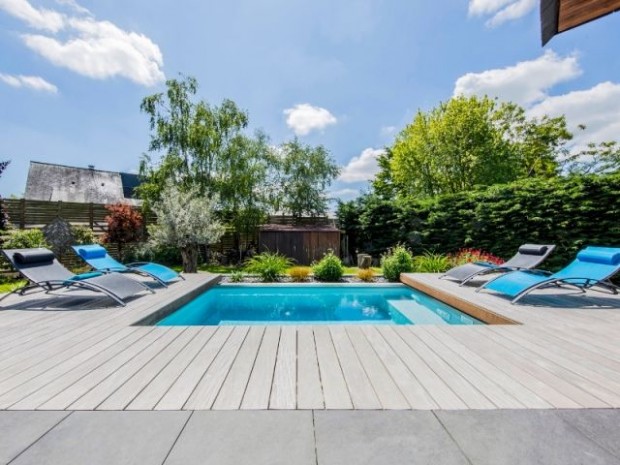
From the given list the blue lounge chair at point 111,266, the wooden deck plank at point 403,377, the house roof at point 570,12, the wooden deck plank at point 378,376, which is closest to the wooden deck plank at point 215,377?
the wooden deck plank at point 378,376

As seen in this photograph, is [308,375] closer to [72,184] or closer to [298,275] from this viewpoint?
[298,275]

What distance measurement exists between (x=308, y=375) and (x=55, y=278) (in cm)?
493

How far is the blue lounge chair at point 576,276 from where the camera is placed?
5145mm

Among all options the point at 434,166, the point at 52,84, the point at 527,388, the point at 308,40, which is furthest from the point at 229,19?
the point at 434,166

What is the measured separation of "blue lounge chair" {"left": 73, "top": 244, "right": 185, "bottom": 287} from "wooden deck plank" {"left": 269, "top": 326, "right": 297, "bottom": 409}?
4547mm

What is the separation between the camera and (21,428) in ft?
6.13

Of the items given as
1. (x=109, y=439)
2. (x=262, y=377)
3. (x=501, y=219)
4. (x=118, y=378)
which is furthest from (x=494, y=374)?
(x=501, y=219)

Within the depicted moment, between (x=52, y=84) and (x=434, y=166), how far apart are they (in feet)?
57.4

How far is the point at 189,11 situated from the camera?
25.2 ft

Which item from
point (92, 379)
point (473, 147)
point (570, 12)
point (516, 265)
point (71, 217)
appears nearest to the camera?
point (570, 12)

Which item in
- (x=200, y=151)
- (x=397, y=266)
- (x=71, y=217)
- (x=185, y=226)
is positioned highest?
(x=200, y=151)

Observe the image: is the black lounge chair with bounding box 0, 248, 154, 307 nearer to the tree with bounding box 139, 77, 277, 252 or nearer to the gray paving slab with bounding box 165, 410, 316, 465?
the gray paving slab with bounding box 165, 410, 316, 465

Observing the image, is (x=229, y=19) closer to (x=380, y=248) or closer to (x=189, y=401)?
(x=189, y=401)

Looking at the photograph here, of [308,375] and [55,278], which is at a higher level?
[55,278]
